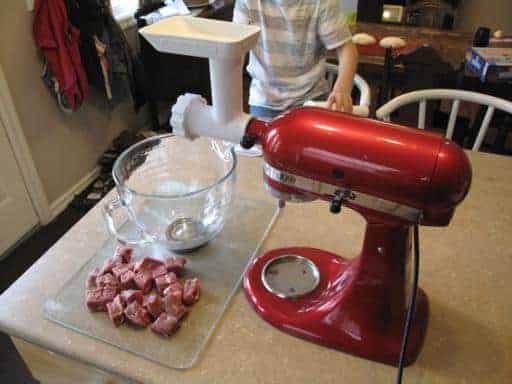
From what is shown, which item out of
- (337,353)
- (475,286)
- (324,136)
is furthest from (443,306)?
(324,136)

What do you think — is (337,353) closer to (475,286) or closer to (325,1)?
(475,286)

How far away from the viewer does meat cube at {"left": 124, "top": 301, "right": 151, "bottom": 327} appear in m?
0.65

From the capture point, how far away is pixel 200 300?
0.69 meters

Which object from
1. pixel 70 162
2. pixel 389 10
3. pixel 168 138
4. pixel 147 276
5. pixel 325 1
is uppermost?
pixel 325 1

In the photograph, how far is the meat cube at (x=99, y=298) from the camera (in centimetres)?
67

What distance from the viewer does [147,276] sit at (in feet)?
2.28

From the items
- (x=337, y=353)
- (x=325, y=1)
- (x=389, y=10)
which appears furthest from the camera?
(x=389, y=10)

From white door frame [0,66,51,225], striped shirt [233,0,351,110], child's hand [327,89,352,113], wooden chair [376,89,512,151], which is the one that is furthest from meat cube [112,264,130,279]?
white door frame [0,66,51,225]

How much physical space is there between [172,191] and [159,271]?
20cm

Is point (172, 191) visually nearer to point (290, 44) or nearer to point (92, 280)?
point (92, 280)

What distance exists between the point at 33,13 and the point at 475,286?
1.91 meters

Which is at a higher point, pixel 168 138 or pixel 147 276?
pixel 168 138

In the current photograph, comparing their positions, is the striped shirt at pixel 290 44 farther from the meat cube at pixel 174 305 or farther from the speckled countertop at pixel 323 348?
the meat cube at pixel 174 305

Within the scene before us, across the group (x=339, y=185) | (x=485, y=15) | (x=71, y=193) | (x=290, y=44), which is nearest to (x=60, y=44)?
(x=71, y=193)
